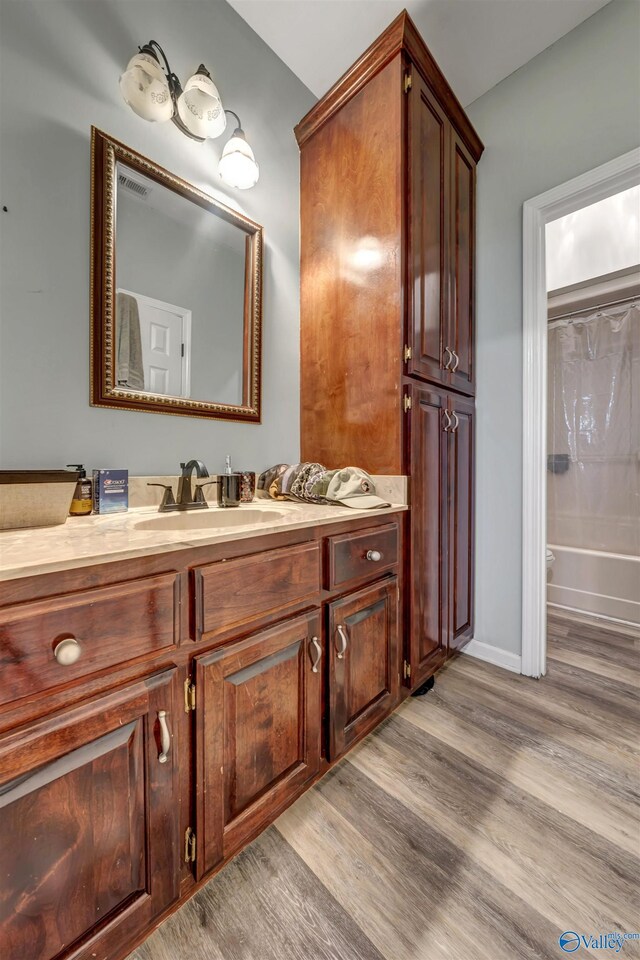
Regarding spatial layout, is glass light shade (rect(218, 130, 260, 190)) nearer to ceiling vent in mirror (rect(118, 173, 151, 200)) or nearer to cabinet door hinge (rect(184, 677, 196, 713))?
ceiling vent in mirror (rect(118, 173, 151, 200))

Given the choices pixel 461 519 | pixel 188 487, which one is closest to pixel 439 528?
pixel 461 519

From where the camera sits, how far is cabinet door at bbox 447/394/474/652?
175 cm

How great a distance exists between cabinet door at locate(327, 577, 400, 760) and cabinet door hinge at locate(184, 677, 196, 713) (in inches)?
16.7

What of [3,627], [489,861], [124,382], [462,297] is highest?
[462,297]

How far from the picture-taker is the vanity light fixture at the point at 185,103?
120 cm

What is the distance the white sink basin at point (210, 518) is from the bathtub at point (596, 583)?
7.95 feet

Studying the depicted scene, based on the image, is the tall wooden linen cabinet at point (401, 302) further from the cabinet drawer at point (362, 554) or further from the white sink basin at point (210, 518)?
the white sink basin at point (210, 518)

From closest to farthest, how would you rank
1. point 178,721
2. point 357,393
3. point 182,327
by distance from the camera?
point 178,721 → point 182,327 → point 357,393

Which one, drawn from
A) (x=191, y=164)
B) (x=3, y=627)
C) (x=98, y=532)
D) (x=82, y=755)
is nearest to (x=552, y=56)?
(x=191, y=164)

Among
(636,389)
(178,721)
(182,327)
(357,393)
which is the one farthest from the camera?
(636,389)

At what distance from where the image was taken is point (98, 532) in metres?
0.85

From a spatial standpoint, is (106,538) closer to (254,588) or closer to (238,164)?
(254,588)

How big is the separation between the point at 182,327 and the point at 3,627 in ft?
3.88

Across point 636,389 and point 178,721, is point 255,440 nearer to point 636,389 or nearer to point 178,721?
point 178,721
